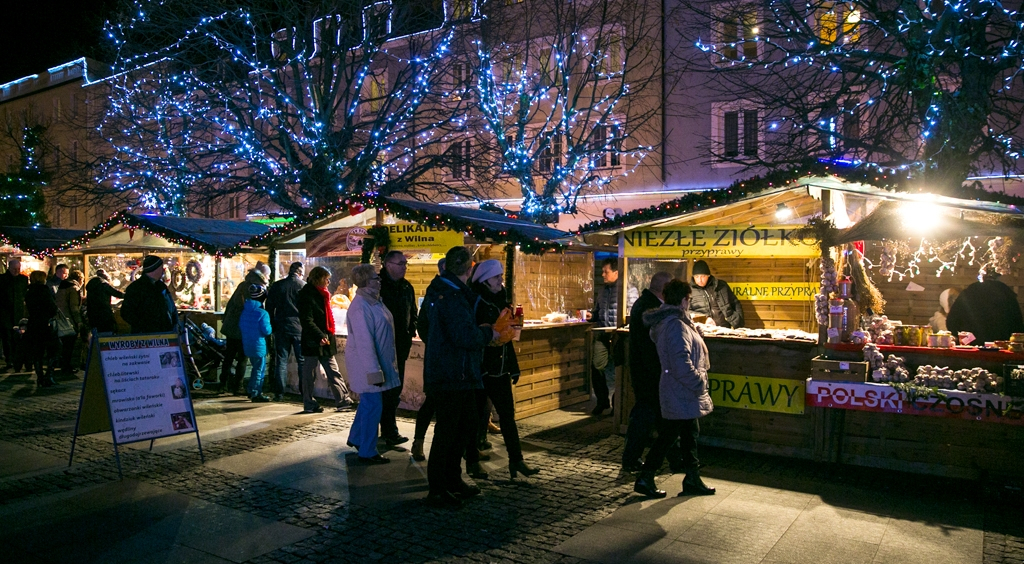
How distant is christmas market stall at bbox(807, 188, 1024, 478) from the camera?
6.32m

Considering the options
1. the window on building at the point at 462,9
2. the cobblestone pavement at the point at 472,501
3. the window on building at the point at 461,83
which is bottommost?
the cobblestone pavement at the point at 472,501

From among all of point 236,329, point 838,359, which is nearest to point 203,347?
point 236,329


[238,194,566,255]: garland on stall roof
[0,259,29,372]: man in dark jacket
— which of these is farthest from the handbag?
[238,194,566,255]: garland on stall roof

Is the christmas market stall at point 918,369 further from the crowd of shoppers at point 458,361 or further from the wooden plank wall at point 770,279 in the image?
the wooden plank wall at point 770,279

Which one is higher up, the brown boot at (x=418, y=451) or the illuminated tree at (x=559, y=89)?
the illuminated tree at (x=559, y=89)

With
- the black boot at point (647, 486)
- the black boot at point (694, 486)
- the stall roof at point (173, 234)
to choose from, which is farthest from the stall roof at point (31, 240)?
the black boot at point (694, 486)

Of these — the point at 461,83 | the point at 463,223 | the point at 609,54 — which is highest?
the point at 609,54

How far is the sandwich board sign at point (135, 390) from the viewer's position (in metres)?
6.64

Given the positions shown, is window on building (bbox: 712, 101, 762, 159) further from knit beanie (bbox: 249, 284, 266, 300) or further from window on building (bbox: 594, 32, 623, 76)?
knit beanie (bbox: 249, 284, 266, 300)

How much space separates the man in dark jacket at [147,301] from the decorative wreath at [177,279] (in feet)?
26.1

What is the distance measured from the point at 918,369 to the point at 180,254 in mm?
15117

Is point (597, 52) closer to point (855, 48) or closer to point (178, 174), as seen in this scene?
point (855, 48)

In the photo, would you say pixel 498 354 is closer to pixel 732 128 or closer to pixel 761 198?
pixel 761 198

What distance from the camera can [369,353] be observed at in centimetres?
A: 677
